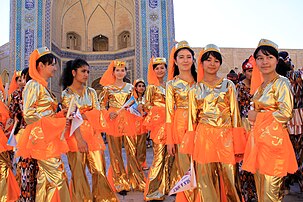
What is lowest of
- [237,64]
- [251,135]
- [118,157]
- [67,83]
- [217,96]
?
[118,157]

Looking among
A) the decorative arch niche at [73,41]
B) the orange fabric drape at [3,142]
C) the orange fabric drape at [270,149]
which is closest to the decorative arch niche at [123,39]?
the decorative arch niche at [73,41]

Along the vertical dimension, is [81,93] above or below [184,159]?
above

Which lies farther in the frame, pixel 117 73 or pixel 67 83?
pixel 117 73

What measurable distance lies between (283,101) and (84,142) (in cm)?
172

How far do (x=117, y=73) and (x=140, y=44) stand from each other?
9253mm

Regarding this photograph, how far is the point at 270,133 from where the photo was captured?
2174mm

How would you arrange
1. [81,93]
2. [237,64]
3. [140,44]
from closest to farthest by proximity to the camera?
[81,93], [140,44], [237,64]

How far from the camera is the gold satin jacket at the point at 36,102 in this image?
2457 millimetres

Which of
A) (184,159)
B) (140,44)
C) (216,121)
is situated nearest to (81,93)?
(184,159)

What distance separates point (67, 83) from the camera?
3137mm

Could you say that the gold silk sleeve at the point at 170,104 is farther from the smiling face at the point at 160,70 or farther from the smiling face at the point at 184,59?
the smiling face at the point at 160,70

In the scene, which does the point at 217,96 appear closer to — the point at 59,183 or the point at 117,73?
the point at 59,183

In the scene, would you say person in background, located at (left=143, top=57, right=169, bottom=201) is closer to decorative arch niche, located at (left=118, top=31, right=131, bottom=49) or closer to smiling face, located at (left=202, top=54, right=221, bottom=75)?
smiling face, located at (left=202, top=54, right=221, bottom=75)

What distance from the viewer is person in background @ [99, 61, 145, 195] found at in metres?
4.27
